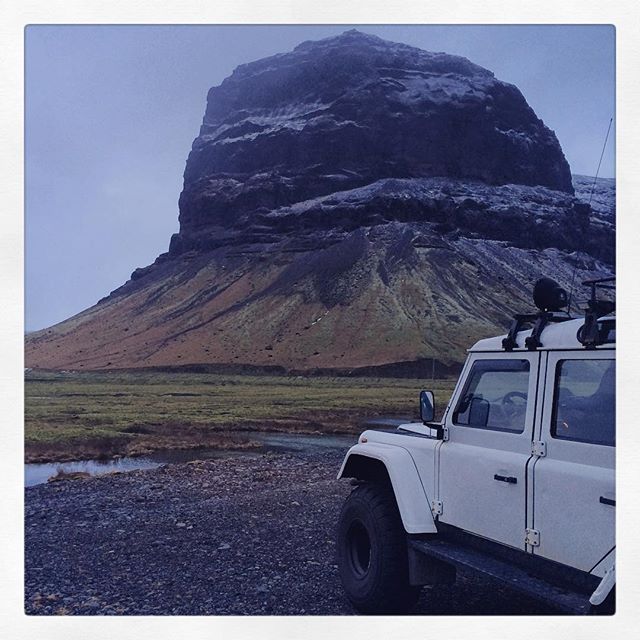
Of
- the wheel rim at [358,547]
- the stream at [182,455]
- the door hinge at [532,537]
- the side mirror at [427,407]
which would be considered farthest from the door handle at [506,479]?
the stream at [182,455]

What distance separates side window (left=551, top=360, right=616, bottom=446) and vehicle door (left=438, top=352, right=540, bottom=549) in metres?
0.20

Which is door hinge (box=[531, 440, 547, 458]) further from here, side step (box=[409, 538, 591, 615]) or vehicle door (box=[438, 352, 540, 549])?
side step (box=[409, 538, 591, 615])

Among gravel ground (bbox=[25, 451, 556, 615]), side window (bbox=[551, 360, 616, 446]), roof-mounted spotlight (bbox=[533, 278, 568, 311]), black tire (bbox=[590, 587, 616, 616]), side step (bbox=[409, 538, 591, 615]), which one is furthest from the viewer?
gravel ground (bbox=[25, 451, 556, 615])

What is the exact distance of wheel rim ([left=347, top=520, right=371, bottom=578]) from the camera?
6.20m

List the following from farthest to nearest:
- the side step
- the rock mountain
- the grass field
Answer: the rock mountain < the grass field < the side step

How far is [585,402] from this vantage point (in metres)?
4.42

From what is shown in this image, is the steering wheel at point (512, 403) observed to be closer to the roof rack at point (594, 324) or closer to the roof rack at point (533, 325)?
the roof rack at point (533, 325)

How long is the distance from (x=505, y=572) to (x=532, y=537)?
35 cm

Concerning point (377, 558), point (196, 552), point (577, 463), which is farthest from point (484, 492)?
point (196, 552)

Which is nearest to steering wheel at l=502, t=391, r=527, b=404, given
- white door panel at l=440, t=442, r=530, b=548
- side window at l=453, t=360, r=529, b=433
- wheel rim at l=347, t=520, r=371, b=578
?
side window at l=453, t=360, r=529, b=433

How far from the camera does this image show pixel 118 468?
62.1ft

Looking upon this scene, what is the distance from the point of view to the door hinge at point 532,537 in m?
4.39
